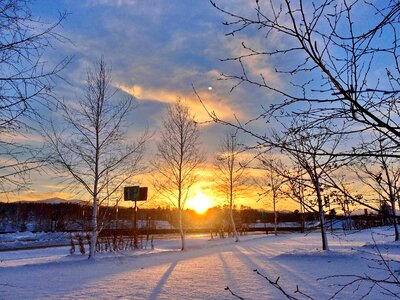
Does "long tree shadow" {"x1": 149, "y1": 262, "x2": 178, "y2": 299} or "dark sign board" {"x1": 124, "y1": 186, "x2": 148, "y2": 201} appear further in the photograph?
"dark sign board" {"x1": 124, "y1": 186, "x2": 148, "y2": 201}

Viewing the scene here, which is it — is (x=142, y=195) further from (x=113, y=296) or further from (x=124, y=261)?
(x=113, y=296)

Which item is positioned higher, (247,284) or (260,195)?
(260,195)

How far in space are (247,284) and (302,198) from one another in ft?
21.1

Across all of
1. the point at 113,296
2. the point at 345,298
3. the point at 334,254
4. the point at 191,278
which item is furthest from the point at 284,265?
the point at 113,296

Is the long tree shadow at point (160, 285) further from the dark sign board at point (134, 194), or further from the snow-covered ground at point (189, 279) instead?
the dark sign board at point (134, 194)

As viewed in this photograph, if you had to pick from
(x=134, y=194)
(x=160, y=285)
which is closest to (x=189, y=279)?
(x=160, y=285)

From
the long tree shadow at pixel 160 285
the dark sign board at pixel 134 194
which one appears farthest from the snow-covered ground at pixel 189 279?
the dark sign board at pixel 134 194

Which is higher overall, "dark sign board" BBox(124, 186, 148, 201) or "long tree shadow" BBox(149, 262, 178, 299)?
"dark sign board" BBox(124, 186, 148, 201)

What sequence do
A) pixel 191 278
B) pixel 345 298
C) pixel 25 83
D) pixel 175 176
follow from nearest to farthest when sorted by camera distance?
1. pixel 25 83
2. pixel 345 298
3. pixel 191 278
4. pixel 175 176

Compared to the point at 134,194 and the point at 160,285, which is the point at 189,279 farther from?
the point at 134,194

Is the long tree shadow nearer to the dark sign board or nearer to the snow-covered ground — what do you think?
the snow-covered ground

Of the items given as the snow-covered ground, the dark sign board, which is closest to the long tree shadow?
the snow-covered ground

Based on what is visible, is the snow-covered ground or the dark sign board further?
the dark sign board

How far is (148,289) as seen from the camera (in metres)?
7.86
